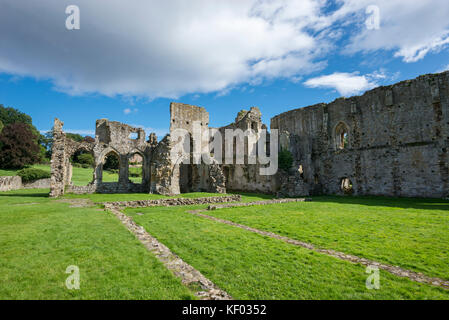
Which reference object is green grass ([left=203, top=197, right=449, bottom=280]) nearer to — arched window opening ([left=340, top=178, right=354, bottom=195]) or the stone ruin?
the stone ruin

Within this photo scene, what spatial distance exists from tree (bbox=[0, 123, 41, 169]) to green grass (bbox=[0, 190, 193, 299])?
1425 inches

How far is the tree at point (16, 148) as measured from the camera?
3462 centimetres

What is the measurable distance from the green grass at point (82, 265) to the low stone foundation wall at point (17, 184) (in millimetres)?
24466

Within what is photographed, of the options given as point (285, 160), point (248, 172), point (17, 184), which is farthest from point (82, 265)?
point (17, 184)

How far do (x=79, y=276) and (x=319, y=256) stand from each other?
5.13 metres

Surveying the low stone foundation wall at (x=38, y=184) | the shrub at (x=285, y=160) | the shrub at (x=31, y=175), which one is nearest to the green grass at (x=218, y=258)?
the shrub at (x=285, y=160)

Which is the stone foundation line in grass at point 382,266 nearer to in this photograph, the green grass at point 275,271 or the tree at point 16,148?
the green grass at point 275,271

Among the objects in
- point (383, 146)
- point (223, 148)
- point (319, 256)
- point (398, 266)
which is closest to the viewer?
point (398, 266)

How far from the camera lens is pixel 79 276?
14.0 feet

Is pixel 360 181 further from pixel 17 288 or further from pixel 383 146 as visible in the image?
pixel 17 288

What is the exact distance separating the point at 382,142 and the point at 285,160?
9104 mm

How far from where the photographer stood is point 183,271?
4.72m

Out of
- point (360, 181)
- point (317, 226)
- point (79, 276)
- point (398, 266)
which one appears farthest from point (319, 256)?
point (360, 181)

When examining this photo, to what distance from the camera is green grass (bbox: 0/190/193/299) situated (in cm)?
376
